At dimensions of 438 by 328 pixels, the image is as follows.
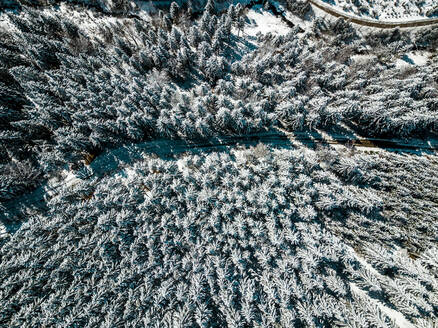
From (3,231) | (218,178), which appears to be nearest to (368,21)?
(218,178)

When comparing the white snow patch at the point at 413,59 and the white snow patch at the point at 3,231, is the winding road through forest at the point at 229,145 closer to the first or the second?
the white snow patch at the point at 3,231

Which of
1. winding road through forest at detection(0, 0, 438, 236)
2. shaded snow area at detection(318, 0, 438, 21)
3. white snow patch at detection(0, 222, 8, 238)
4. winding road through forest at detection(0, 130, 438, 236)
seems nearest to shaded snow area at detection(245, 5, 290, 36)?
shaded snow area at detection(318, 0, 438, 21)

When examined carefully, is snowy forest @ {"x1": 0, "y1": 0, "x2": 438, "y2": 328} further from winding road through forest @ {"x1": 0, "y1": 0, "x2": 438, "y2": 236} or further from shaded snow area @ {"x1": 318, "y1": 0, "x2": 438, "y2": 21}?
shaded snow area @ {"x1": 318, "y1": 0, "x2": 438, "y2": 21}

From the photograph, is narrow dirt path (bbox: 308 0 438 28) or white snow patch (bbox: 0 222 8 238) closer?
white snow patch (bbox: 0 222 8 238)

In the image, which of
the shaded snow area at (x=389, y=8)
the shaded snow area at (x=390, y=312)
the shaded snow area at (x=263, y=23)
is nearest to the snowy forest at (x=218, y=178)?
the shaded snow area at (x=390, y=312)

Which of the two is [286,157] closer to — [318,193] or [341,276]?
[318,193]

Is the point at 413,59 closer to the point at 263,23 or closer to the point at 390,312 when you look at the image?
the point at 263,23
